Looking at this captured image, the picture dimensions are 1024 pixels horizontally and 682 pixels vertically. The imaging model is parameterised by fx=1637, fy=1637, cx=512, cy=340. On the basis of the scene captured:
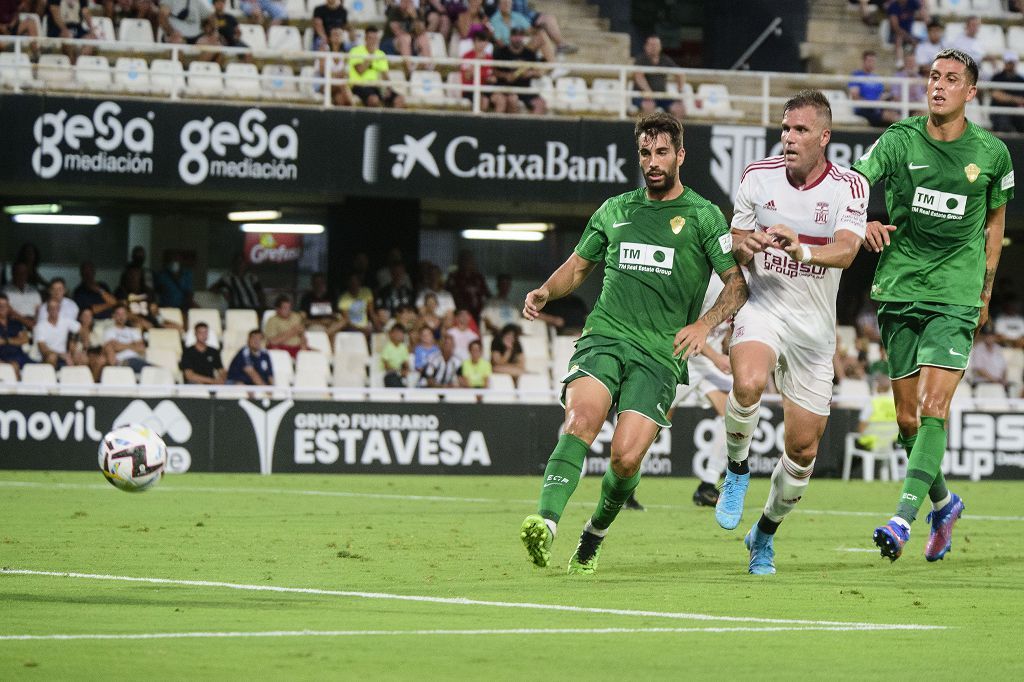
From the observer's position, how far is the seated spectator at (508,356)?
73.1ft

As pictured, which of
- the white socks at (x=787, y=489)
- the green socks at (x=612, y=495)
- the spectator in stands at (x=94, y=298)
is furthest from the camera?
the spectator in stands at (x=94, y=298)

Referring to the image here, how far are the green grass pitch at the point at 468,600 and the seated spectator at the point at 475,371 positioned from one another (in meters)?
8.12

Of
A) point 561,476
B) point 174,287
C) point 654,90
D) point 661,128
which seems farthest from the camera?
point 654,90

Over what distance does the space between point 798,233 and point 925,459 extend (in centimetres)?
140

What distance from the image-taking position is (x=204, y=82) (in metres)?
22.3

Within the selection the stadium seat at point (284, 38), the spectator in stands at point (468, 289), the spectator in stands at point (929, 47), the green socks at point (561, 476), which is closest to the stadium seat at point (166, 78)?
the stadium seat at point (284, 38)

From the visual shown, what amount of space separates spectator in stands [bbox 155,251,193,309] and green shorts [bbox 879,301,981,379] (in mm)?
15689

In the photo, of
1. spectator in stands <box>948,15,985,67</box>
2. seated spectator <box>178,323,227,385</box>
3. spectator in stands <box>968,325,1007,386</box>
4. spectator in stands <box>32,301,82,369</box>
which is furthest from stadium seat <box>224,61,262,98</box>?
spectator in stands <box>948,15,985,67</box>

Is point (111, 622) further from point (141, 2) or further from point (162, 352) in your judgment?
point (141, 2)

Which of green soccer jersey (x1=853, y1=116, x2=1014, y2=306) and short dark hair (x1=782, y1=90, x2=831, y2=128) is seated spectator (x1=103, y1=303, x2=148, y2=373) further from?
short dark hair (x1=782, y1=90, x2=831, y2=128)

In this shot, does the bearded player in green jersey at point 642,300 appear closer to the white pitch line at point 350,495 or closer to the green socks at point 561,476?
the green socks at point 561,476

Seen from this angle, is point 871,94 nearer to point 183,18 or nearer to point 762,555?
point 183,18

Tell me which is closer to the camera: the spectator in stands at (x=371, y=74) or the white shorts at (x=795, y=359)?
the white shorts at (x=795, y=359)

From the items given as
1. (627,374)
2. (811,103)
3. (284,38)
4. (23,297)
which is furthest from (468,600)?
(284,38)
